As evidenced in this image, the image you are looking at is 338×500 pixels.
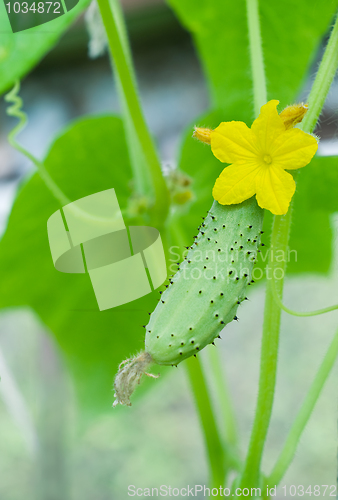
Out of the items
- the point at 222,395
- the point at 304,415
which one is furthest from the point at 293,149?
the point at 222,395

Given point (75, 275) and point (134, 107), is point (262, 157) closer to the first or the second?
point (134, 107)

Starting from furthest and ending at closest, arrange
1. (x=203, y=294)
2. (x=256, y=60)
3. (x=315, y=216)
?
1. (x=315, y=216)
2. (x=256, y=60)
3. (x=203, y=294)

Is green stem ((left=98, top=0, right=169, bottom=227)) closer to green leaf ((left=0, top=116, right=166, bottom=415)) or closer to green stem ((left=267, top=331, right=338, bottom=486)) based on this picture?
green leaf ((left=0, top=116, right=166, bottom=415))

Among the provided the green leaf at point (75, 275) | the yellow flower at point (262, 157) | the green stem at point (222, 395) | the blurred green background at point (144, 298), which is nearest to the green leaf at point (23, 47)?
the blurred green background at point (144, 298)

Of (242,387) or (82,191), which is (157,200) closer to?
(82,191)

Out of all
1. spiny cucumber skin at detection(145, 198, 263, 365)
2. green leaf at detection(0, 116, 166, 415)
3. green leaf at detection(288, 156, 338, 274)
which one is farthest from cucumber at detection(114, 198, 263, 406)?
green leaf at detection(0, 116, 166, 415)
